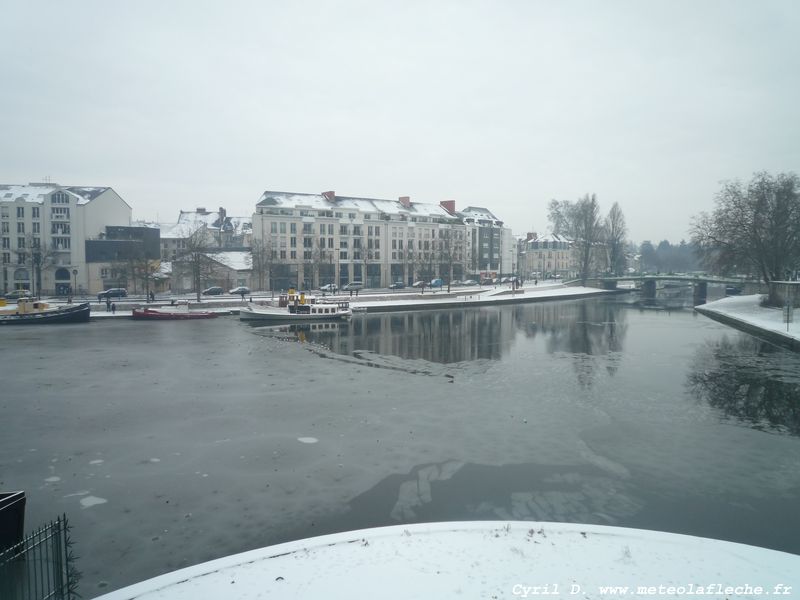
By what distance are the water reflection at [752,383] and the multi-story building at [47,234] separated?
6580 cm

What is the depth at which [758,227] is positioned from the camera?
48.3 metres

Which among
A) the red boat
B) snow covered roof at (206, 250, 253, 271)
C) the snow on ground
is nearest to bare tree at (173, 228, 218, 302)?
snow covered roof at (206, 250, 253, 271)

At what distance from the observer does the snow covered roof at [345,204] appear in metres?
78.5

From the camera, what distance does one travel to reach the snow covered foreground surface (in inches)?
255

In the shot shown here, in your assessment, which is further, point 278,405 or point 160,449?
point 278,405

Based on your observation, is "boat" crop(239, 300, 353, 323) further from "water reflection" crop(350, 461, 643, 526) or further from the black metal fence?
the black metal fence

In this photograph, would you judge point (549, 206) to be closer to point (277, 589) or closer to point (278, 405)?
point (278, 405)

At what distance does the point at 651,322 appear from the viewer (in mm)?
46812

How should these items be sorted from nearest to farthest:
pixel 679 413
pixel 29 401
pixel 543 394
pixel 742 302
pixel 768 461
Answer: pixel 768 461 → pixel 679 413 → pixel 29 401 → pixel 543 394 → pixel 742 302

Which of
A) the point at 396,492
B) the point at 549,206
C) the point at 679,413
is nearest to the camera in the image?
the point at 396,492

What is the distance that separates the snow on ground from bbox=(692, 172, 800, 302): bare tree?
354 cm

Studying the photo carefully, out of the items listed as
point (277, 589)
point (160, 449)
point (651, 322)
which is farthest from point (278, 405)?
point (651, 322)

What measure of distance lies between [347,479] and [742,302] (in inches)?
2212

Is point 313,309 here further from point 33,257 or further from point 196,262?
point 33,257
